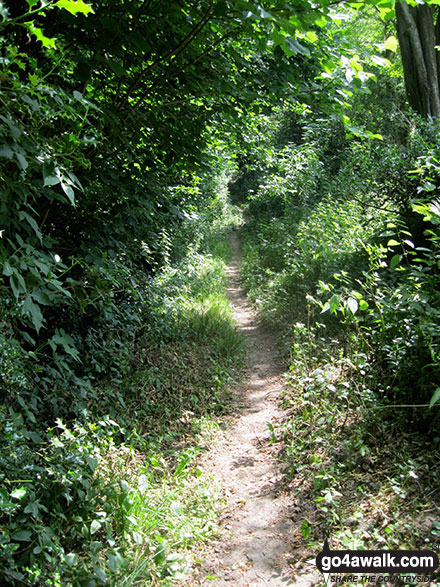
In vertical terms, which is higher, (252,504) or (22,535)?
(22,535)

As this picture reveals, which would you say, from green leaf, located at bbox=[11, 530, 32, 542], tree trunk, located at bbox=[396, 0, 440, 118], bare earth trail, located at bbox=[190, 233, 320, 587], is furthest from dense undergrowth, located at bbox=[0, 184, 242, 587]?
tree trunk, located at bbox=[396, 0, 440, 118]

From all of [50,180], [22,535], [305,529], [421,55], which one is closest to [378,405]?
[305,529]

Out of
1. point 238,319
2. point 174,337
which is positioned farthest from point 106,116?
point 238,319

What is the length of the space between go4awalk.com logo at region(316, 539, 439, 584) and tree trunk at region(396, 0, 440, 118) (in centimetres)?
687

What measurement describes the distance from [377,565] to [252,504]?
3.68 feet

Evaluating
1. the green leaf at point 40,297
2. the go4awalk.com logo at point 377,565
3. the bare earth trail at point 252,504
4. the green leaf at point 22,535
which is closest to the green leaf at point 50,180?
the green leaf at point 40,297

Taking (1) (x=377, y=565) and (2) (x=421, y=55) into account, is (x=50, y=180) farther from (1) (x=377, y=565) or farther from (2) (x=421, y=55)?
(2) (x=421, y=55)

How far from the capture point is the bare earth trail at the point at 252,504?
99.7 inches

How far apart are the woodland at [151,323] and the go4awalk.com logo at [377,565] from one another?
0.09 meters

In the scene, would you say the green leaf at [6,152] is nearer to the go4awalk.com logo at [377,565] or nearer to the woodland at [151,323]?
the woodland at [151,323]

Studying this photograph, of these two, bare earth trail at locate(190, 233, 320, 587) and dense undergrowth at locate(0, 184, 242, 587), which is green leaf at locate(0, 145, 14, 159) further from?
bare earth trail at locate(190, 233, 320, 587)

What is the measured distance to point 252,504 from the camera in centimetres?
319

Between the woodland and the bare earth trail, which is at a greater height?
the woodland

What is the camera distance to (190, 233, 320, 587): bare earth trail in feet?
8.31
